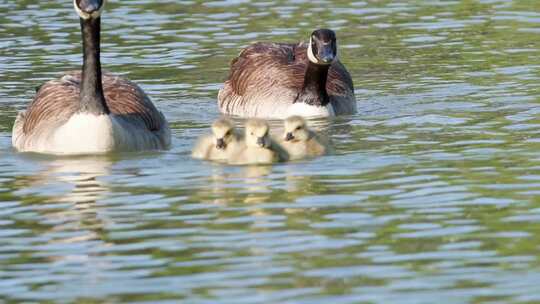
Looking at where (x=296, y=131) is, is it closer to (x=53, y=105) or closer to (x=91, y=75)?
(x=91, y=75)

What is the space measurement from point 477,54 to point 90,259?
1214cm

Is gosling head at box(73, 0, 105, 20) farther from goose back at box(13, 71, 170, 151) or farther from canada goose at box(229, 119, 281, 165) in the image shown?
canada goose at box(229, 119, 281, 165)

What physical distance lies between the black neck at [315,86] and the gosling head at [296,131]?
159 inches

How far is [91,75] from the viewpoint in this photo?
1600 cm

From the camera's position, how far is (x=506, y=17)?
25516 mm

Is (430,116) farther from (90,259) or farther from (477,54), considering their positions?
(90,259)

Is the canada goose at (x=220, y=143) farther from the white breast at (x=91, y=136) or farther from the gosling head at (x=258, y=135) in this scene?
the white breast at (x=91, y=136)

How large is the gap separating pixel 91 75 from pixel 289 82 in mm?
5160

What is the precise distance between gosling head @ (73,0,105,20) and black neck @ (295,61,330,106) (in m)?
4.42

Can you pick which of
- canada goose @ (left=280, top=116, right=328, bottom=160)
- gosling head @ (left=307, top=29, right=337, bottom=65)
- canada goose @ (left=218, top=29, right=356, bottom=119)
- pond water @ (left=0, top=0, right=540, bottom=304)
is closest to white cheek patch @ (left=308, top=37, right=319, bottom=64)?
canada goose @ (left=218, top=29, right=356, bottom=119)

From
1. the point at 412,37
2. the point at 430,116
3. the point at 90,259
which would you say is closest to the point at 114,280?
the point at 90,259

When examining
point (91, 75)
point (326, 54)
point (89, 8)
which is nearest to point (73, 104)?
point (91, 75)

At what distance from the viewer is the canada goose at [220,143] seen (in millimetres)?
15320

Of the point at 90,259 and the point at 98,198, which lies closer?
the point at 90,259
